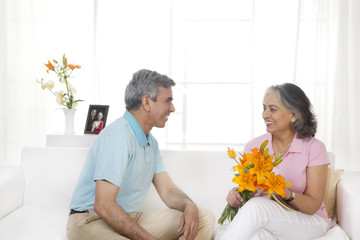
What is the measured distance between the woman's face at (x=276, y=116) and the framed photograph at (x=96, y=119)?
1337mm

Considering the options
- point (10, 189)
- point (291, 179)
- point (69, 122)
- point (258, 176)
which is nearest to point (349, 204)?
point (291, 179)

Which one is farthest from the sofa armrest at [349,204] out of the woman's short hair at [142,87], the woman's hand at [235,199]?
the woman's short hair at [142,87]

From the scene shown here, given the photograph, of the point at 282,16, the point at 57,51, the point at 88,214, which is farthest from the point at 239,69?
the point at 88,214

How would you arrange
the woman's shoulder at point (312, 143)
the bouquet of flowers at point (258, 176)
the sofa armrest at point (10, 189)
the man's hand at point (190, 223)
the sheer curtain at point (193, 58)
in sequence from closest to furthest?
1. the bouquet of flowers at point (258, 176)
2. the man's hand at point (190, 223)
3. the woman's shoulder at point (312, 143)
4. the sofa armrest at point (10, 189)
5. the sheer curtain at point (193, 58)

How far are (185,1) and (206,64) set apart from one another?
32.3 inches

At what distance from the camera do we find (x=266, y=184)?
6.02ft

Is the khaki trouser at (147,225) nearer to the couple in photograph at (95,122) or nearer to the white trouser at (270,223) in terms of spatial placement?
the white trouser at (270,223)

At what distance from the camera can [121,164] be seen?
1.98 meters

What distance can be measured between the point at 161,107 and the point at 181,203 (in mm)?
483

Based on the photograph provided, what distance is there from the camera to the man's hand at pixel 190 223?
2051 mm

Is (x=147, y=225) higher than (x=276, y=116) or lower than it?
lower

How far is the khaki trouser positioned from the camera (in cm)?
202

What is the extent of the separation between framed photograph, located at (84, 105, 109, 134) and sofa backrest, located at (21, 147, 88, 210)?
1.93 feet

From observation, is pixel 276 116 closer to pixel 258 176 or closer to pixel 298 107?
pixel 298 107
